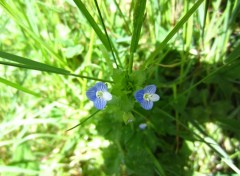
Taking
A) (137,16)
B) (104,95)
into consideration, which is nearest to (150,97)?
(104,95)

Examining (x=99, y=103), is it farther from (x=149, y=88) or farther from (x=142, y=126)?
(x=142, y=126)

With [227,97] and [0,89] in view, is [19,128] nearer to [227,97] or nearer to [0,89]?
[0,89]

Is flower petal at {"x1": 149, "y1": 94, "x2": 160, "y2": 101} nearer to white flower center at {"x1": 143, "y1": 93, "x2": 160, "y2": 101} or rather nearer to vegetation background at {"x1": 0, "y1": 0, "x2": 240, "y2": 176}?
white flower center at {"x1": 143, "y1": 93, "x2": 160, "y2": 101}

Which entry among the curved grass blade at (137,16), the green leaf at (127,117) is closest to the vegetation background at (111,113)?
the green leaf at (127,117)

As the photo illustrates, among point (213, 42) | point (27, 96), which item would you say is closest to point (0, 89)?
point (27, 96)

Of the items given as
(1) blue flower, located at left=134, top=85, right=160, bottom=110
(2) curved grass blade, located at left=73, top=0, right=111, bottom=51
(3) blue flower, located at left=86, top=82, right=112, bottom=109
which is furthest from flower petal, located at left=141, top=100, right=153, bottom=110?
(2) curved grass blade, located at left=73, top=0, right=111, bottom=51

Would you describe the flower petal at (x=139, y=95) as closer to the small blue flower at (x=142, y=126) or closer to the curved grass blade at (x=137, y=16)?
the curved grass blade at (x=137, y=16)

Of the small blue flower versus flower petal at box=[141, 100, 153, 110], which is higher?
the small blue flower
